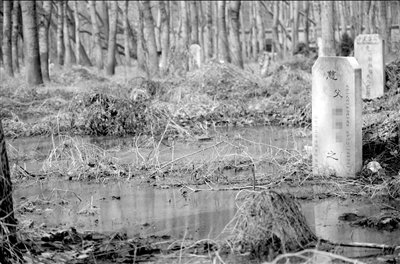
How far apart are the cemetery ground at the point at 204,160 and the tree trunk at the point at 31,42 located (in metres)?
0.92

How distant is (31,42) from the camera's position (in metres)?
23.9

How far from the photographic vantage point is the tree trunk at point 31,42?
77.2ft

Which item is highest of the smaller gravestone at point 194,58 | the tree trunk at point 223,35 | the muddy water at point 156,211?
the tree trunk at point 223,35

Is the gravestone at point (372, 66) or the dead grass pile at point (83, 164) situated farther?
the gravestone at point (372, 66)

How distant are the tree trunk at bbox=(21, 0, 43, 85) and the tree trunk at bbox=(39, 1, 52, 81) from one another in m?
2.54

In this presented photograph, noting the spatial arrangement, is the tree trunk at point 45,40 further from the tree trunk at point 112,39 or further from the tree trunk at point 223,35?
the tree trunk at point 223,35

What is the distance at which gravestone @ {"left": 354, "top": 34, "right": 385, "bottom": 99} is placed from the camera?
18.7 meters

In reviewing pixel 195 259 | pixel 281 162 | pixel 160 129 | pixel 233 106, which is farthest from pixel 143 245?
pixel 233 106

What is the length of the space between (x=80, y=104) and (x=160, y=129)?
1.84 meters

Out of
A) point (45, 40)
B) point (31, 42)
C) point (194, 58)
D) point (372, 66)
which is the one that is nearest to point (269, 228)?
point (372, 66)

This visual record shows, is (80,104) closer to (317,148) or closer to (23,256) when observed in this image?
(317,148)

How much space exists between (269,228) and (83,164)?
4.78m

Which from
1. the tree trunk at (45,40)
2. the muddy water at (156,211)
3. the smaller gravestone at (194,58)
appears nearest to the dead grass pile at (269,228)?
the muddy water at (156,211)

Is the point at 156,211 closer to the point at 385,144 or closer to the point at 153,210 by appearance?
the point at 153,210
